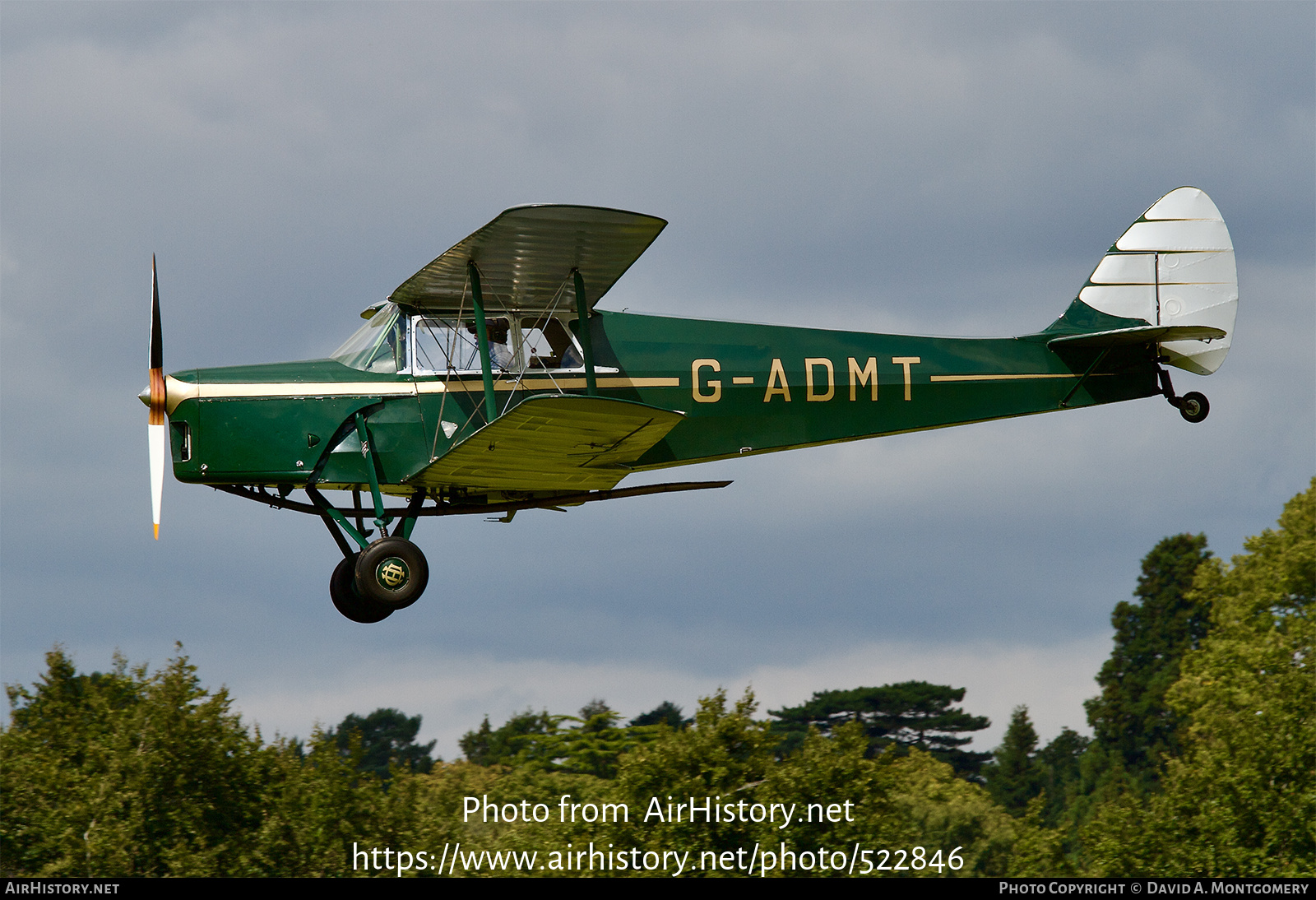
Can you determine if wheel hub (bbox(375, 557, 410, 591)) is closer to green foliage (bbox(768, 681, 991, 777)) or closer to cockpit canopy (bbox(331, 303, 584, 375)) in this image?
cockpit canopy (bbox(331, 303, 584, 375))

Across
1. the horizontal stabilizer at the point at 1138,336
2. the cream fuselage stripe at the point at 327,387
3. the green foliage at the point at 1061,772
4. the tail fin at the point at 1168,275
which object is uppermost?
the tail fin at the point at 1168,275

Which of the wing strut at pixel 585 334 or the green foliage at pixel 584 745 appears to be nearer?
the wing strut at pixel 585 334

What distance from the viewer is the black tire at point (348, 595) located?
12695 mm

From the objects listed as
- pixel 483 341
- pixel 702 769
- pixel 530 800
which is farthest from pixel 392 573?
pixel 530 800

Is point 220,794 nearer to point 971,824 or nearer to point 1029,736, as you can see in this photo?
point 971,824

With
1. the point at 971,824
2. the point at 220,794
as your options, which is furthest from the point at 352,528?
the point at 971,824

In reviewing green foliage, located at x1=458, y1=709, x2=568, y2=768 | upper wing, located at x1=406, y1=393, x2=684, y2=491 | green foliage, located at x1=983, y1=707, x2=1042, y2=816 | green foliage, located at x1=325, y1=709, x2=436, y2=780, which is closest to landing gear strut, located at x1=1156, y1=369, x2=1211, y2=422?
upper wing, located at x1=406, y1=393, x2=684, y2=491

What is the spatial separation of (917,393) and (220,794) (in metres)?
26.4

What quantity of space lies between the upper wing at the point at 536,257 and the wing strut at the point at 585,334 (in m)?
0.10

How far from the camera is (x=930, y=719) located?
289 ft

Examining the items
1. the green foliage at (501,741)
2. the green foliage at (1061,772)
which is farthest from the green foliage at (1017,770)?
the green foliage at (501,741)

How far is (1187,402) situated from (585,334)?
21.4ft

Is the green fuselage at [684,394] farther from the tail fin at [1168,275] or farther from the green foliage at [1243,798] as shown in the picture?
the green foliage at [1243,798]

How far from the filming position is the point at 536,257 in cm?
1218
